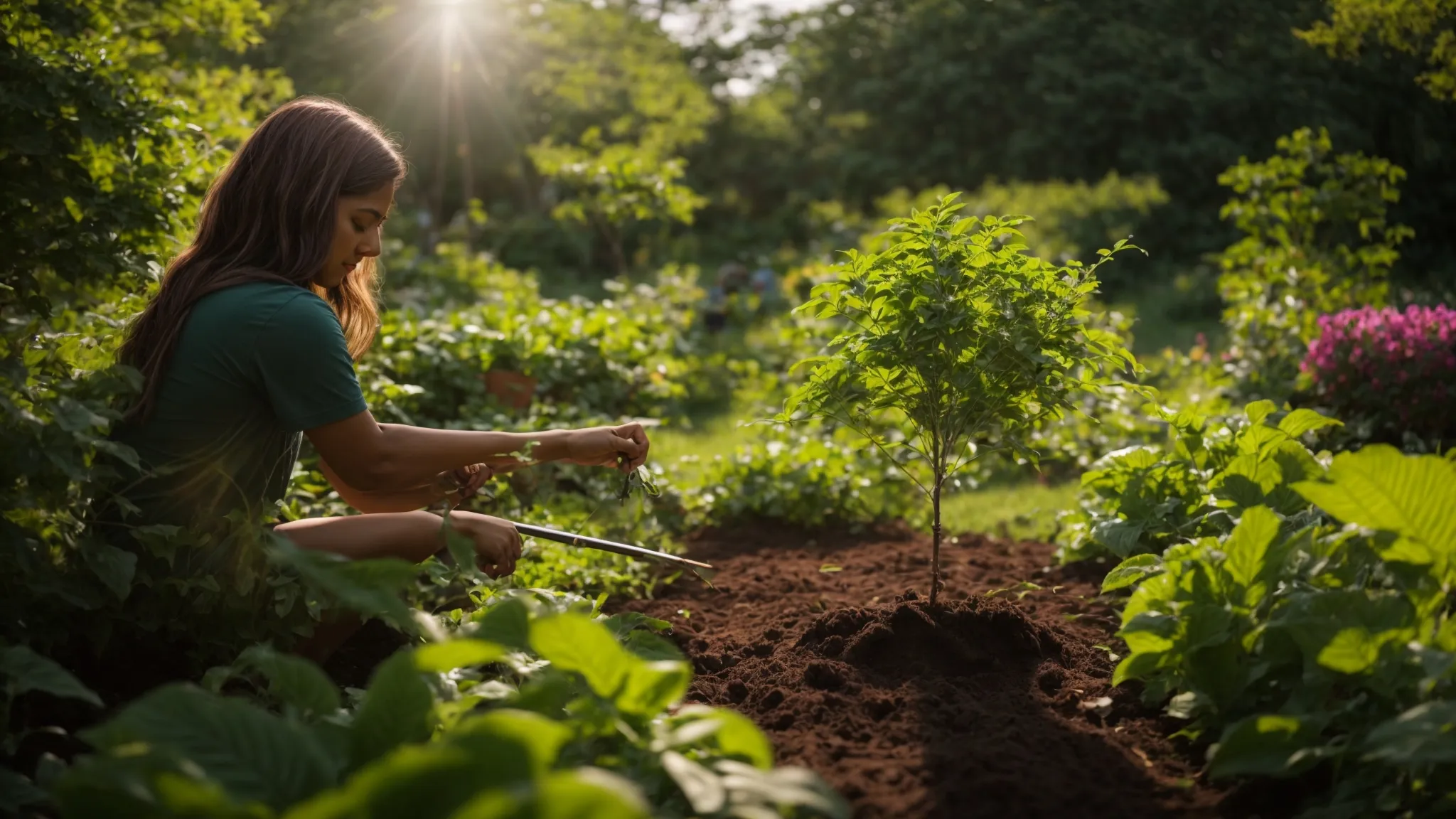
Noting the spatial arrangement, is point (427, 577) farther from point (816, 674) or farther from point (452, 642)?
point (452, 642)

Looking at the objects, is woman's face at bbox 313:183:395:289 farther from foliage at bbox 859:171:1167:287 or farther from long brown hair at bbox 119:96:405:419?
foliage at bbox 859:171:1167:287

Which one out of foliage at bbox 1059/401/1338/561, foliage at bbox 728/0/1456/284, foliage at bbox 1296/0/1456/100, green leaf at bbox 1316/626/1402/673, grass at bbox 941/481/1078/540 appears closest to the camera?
green leaf at bbox 1316/626/1402/673

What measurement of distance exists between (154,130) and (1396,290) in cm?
670

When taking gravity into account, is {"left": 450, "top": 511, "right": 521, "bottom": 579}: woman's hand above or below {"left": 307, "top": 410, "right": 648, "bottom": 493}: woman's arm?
below

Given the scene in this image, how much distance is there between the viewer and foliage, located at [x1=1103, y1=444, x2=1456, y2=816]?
198cm

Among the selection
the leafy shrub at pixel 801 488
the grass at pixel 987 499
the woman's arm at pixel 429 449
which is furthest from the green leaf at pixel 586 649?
the leafy shrub at pixel 801 488

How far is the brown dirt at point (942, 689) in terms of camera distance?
2209mm

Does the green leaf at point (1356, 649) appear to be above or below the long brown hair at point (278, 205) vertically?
below

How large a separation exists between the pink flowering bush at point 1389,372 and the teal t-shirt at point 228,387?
4.41m

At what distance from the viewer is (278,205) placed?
2795 mm

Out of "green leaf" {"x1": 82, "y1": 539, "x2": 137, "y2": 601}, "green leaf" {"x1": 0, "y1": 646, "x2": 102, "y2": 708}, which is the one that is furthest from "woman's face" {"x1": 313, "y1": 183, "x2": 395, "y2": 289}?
"green leaf" {"x1": 0, "y1": 646, "x2": 102, "y2": 708}

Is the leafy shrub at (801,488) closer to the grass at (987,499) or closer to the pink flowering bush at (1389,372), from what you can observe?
the grass at (987,499)

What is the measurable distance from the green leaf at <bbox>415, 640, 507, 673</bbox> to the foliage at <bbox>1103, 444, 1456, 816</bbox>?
1343 millimetres

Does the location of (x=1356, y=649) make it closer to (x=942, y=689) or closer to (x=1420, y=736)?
(x=1420, y=736)
